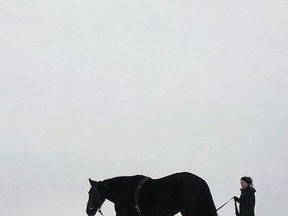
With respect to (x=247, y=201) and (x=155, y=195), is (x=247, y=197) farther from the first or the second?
(x=155, y=195)

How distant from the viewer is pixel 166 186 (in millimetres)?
17062

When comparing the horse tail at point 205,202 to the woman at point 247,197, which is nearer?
the woman at point 247,197

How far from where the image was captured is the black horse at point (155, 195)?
16.3 m

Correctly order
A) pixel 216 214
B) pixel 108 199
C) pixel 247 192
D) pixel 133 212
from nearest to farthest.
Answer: pixel 247 192, pixel 216 214, pixel 133 212, pixel 108 199

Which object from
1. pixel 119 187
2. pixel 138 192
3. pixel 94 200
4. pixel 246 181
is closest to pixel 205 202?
pixel 246 181

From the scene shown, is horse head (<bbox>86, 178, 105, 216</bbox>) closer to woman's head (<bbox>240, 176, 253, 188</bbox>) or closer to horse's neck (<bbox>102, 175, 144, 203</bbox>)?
horse's neck (<bbox>102, 175, 144, 203</bbox>)

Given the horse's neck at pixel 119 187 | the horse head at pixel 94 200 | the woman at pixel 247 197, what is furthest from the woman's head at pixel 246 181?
the horse head at pixel 94 200

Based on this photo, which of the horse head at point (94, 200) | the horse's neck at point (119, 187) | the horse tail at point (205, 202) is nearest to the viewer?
the horse tail at point (205, 202)

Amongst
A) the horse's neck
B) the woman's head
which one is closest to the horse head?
the horse's neck

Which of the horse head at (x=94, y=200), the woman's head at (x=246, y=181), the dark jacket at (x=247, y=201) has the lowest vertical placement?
the dark jacket at (x=247, y=201)

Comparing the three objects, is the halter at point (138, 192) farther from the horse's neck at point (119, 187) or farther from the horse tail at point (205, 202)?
the horse tail at point (205, 202)

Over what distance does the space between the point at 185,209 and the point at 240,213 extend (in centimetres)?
181

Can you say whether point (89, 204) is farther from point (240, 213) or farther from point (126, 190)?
point (240, 213)

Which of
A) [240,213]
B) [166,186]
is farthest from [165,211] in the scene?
[240,213]
